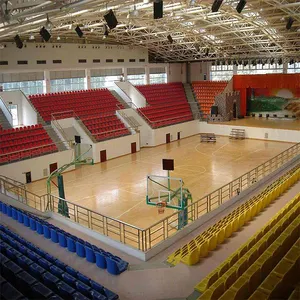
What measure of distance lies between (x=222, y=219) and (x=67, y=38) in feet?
65.7

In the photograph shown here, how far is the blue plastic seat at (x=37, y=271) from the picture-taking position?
7230 mm

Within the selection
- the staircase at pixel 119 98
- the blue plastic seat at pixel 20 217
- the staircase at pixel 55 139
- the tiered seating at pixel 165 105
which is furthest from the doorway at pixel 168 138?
the blue plastic seat at pixel 20 217

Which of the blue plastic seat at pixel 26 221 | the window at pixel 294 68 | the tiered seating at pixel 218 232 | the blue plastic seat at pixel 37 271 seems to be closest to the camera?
the blue plastic seat at pixel 37 271

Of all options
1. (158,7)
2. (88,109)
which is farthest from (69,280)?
(88,109)

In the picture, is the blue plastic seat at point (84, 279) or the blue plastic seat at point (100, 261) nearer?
the blue plastic seat at point (84, 279)

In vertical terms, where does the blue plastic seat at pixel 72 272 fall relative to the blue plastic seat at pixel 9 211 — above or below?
above

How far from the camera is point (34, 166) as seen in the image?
1936 cm

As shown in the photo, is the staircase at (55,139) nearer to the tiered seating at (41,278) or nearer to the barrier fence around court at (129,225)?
the barrier fence around court at (129,225)

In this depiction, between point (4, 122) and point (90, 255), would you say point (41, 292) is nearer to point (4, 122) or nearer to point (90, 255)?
point (90, 255)

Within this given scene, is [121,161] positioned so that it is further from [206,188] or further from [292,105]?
[292,105]

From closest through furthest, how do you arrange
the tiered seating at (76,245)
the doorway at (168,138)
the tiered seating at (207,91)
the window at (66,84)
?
1. the tiered seating at (76,245)
2. the window at (66,84)
3. the doorway at (168,138)
4. the tiered seating at (207,91)

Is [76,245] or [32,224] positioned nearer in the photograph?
[76,245]

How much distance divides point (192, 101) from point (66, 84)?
11170 millimetres

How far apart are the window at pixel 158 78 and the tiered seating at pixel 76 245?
24028 mm
